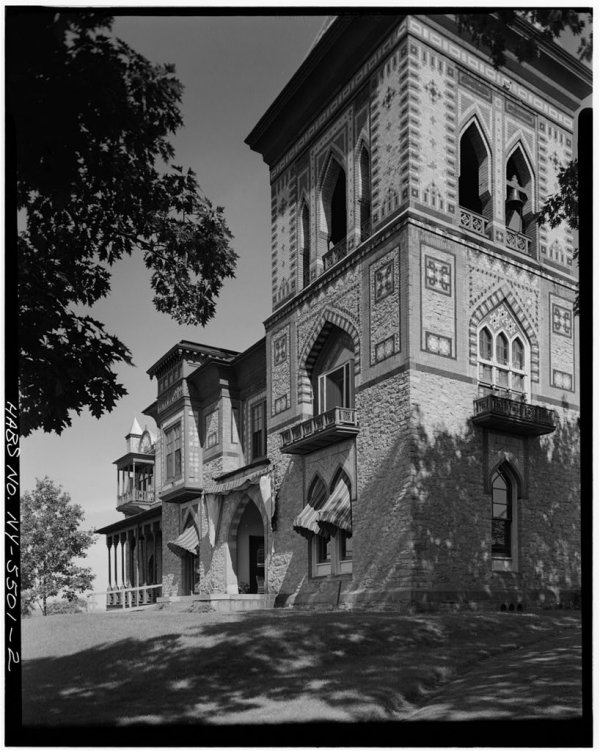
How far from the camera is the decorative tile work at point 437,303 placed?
18.7 meters

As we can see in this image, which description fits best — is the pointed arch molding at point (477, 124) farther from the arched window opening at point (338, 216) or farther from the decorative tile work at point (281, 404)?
the decorative tile work at point (281, 404)

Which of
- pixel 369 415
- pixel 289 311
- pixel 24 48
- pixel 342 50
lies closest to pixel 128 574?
pixel 289 311

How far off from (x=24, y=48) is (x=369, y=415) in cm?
1208

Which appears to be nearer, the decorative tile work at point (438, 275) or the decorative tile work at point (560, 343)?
the decorative tile work at point (438, 275)

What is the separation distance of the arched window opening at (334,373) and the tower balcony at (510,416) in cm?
330

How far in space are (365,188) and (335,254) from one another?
200 cm

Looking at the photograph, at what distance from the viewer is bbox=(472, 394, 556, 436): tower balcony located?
1886 cm

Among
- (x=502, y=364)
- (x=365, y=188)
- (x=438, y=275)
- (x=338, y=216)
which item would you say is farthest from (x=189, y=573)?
(x=438, y=275)

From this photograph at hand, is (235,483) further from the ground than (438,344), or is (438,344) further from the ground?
(438,344)

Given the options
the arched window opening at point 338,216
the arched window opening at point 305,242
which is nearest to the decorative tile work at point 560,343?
the arched window opening at point 338,216

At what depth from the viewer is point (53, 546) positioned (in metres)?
15.9

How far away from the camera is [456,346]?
19094 millimetres

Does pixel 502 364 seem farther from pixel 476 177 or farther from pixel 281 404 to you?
pixel 281 404

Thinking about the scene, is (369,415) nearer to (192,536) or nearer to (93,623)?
(93,623)
